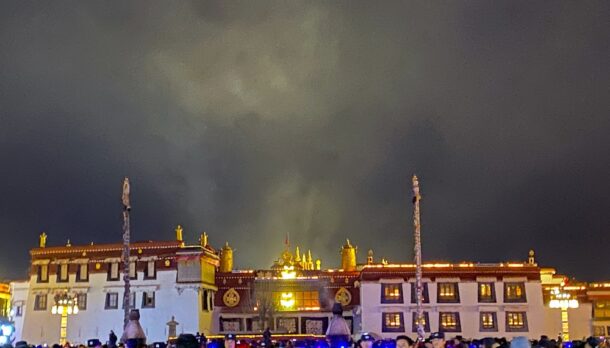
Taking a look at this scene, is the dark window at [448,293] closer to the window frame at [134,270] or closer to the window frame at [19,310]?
the window frame at [134,270]

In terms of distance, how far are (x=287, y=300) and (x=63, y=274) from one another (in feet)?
61.5

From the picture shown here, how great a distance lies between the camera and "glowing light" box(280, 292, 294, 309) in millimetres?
63409

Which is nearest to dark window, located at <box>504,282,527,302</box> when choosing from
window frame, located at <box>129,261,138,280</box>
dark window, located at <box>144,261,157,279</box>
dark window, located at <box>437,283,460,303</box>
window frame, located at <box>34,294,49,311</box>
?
dark window, located at <box>437,283,460,303</box>

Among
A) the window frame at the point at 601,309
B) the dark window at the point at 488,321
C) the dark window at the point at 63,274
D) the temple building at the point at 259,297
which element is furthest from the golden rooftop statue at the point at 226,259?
the window frame at the point at 601,309

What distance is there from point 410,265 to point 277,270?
453 inches

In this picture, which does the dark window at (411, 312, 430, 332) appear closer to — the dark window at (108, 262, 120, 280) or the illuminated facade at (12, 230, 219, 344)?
the illuminated facade at (12, 230, 219, 344)

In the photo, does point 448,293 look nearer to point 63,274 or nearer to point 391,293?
point 391,293

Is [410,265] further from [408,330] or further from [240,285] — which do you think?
[240,285]

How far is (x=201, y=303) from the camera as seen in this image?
60906mm

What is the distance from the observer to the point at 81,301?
6259 centimetres

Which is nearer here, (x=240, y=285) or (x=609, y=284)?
(x=240, y=285)

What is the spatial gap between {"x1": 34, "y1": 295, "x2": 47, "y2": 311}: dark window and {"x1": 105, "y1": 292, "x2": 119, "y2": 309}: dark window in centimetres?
544

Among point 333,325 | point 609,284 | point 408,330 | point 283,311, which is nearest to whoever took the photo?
point 333,325

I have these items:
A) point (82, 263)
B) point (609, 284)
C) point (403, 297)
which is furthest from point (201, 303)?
point (609, 284)
